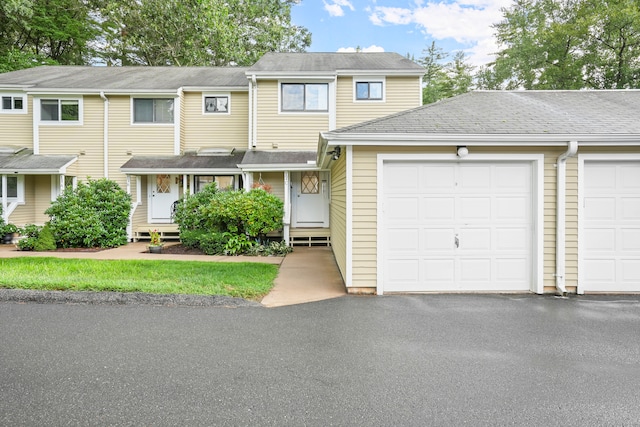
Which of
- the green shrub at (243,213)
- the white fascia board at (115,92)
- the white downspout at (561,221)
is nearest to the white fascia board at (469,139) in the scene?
the white downspout at (561,221)

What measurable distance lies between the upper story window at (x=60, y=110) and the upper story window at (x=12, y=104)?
1.14 meters

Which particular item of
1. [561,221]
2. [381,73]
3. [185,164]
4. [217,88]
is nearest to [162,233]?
[185,164]

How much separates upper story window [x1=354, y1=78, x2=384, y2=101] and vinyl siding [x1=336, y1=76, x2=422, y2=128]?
0.14 metres

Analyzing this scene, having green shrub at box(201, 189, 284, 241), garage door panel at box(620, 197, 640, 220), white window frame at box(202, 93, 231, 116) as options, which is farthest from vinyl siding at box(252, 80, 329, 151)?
garage door panel at box(620, 197, 640, 220)

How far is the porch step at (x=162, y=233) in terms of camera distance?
11766 mm

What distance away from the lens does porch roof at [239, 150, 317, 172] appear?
10766 mm

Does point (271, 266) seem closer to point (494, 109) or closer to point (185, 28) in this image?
point (494, 109)

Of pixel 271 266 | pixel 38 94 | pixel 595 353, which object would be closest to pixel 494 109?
pixel 595 353

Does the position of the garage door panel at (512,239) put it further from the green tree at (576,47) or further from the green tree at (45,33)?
the green tree at (45,33)

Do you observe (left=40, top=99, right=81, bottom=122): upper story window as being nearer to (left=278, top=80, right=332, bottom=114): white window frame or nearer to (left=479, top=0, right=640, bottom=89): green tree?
(left=278, top=80, right=332, bottom=114): white window frame

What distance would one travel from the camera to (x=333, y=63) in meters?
13.3

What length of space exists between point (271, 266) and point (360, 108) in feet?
24.0

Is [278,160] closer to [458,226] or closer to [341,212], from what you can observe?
[341,212]

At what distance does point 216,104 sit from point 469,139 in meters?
10.5
